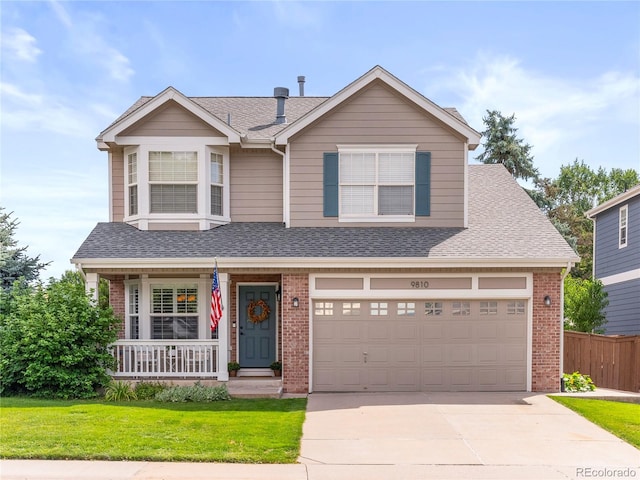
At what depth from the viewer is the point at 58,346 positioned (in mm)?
12766

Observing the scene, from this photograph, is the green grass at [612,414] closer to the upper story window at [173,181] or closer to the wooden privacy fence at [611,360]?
the wooden privacy fence at [611,360]

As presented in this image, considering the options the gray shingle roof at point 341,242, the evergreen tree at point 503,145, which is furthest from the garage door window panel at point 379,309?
the evergreen tree at point 503,145

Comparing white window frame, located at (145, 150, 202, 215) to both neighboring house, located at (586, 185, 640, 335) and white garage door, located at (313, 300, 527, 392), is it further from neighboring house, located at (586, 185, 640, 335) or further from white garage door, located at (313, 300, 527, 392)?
neighboring house, located at (586, 185, 640, 335)

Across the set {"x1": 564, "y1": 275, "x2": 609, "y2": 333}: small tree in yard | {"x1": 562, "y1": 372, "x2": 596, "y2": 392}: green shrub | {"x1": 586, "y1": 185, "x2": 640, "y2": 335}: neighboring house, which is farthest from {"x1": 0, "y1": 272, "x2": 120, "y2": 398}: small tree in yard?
{"x1": 586, "y1": 185, "x2": 640, "y2": 335}: neighboring house

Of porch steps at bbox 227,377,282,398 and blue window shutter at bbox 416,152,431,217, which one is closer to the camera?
porch steps at bbox 227,377,282,398

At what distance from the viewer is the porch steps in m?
12.9

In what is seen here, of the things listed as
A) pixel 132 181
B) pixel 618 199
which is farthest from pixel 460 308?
pixel 618 199

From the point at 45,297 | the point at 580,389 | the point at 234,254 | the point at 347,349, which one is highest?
the point at 234,254

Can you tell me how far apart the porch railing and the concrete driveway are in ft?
8.61

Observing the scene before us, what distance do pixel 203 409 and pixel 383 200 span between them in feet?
20.9

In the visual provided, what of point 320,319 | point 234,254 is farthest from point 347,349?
point 234,254

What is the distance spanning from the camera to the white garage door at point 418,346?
45.1ft

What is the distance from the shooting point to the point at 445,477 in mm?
7824

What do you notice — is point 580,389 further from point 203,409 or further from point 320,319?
point 203,409
